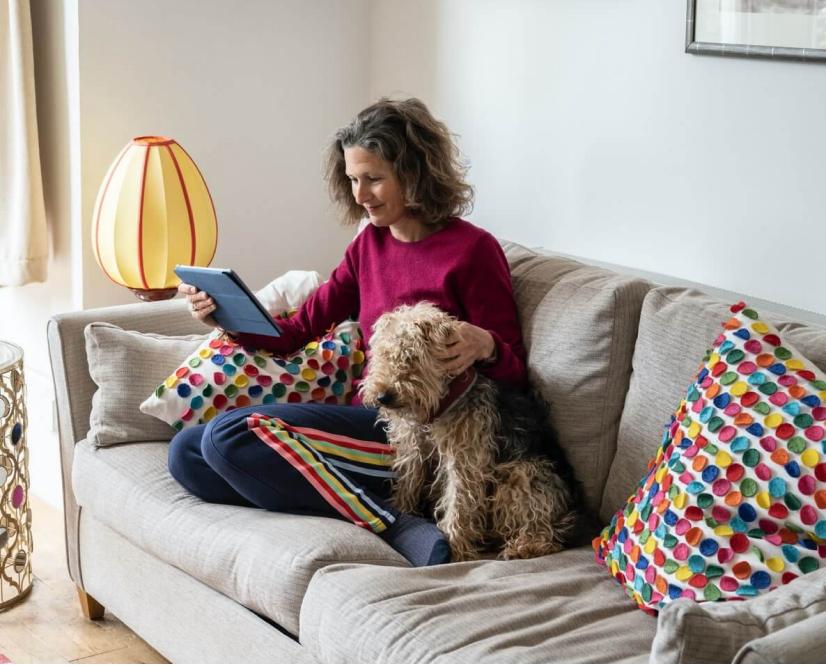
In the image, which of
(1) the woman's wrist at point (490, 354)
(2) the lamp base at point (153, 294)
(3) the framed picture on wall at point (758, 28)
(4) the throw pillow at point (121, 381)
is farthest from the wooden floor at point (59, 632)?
(3) the framed picture on wall at point (758, 28)

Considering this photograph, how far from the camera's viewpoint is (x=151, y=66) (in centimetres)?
332

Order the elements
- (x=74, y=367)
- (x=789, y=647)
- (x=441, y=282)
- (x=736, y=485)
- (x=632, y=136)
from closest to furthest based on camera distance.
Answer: (x=789, y=647) → (x=736, y=485) → (x=441, y=282) → (x=74, y=367) → (x=632, y=136)

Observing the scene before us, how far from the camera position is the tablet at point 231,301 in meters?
2.34

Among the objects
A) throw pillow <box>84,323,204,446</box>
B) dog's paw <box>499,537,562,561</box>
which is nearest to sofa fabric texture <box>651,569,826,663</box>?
dog's paw <box>499,537,562,561</box>

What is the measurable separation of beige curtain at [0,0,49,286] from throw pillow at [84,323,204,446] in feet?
2.83

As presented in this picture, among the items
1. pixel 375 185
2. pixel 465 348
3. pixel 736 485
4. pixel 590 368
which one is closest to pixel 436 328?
pixel 465 348

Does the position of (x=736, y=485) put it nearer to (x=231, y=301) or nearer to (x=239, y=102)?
(x=231, y=301)

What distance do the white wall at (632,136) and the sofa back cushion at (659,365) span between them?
1.41ft

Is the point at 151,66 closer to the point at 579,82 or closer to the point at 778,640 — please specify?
the point at 579,82

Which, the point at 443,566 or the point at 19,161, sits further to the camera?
the point at 19,161

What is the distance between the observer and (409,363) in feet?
6.64

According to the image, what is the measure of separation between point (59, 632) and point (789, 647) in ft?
6.16

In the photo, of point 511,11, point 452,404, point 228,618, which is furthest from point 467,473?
point 511,11

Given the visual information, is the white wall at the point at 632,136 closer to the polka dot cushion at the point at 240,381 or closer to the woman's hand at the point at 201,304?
the polka dot cushion at the point at 240,381
